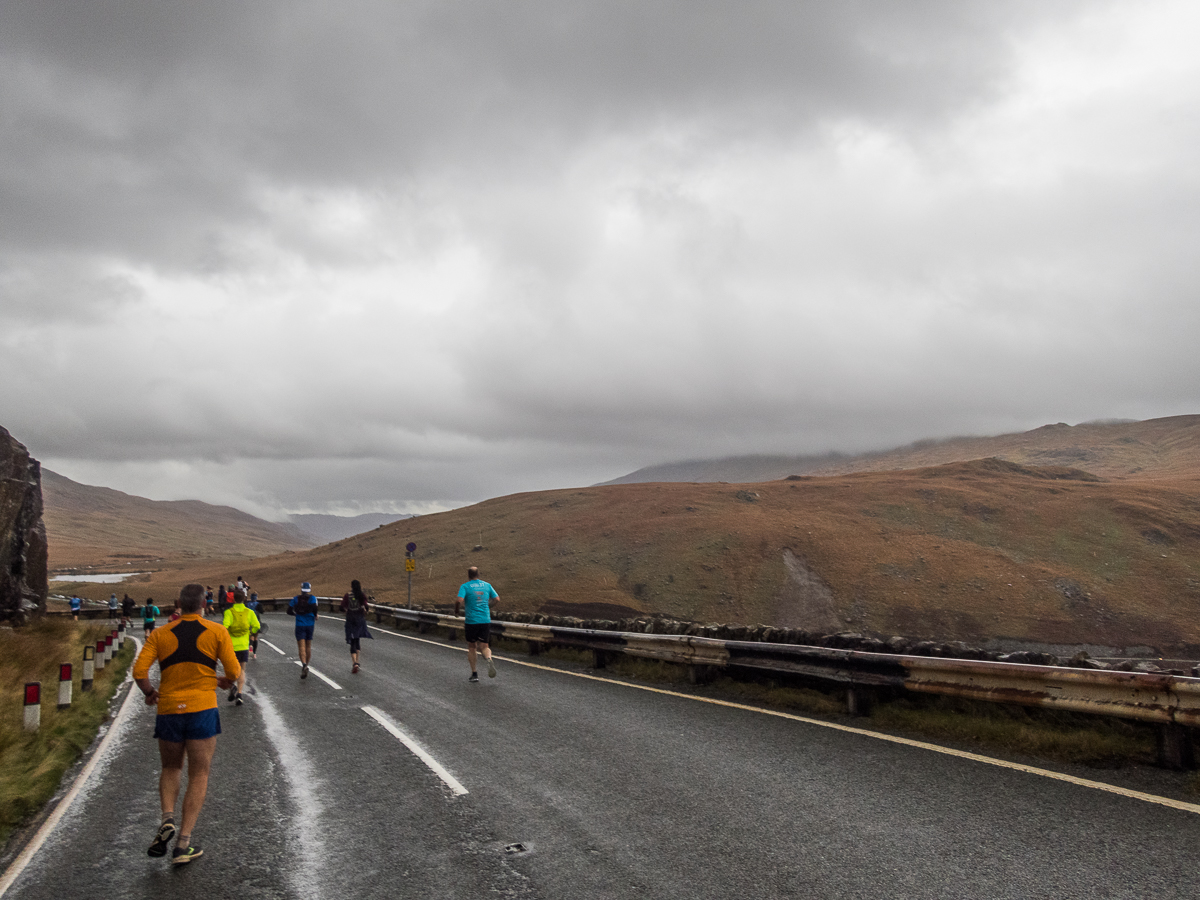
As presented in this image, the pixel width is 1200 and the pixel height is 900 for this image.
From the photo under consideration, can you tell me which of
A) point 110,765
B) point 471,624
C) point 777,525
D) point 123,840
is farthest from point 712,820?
point 777,525

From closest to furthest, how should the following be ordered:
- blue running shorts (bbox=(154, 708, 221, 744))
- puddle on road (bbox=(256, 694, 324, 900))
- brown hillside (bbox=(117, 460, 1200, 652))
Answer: puddle on road (bbox=(256, 694, 324, 900)) → blue running shorts (bbox=(154, 708, 221, 744)) → brown hillside (bbox=(117, 460, 1200, 652))

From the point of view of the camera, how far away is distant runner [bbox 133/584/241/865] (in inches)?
206

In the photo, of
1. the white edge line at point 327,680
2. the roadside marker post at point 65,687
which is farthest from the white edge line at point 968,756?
the roadside marker post at point 65,687

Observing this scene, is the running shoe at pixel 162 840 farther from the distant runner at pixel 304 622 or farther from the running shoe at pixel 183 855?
the distant runner at pixel 304 622

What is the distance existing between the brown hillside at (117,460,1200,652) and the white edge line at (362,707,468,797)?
3748 cm

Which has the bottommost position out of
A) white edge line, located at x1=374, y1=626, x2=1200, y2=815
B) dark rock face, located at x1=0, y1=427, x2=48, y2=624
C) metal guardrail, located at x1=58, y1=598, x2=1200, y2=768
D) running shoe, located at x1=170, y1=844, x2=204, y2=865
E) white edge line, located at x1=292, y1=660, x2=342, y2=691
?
white edge line, located at x1=292, y1=660, x2=342, y2=691

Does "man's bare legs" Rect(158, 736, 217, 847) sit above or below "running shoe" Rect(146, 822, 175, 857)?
above

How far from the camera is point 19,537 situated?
77.2 feet

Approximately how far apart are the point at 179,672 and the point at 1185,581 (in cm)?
7059

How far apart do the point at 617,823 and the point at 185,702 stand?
10.7ft

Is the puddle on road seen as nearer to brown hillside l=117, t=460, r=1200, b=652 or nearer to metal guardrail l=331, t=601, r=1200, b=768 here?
metal guardrail l=331, t=601, r=1200, b=768

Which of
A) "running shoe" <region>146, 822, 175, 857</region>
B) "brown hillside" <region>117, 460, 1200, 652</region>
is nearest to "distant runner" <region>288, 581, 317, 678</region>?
"running shoe" <region>146, 822, 175, 857</region>

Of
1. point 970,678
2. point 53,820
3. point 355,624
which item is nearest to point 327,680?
point 355,624

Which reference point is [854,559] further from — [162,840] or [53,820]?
[162,840]
